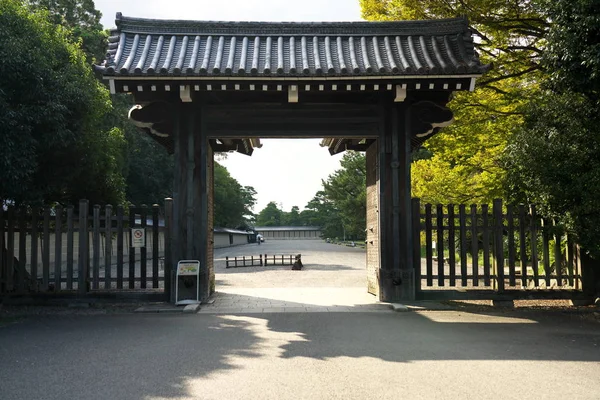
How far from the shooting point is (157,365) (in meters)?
4.91

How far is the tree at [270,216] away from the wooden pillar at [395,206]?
113386mm

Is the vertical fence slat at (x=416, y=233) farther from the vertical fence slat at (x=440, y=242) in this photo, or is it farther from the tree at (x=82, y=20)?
→ the tree at (x=82, y=20)

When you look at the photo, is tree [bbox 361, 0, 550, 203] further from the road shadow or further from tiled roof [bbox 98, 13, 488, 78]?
the road shadow

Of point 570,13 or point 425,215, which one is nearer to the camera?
point 570,13

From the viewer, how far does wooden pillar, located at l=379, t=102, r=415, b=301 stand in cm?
905

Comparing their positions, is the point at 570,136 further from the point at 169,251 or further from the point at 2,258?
the point at 2,258

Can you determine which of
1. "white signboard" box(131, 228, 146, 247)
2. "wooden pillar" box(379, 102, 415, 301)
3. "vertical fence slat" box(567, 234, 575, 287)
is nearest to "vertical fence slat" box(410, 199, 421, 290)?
"wooden pillar" box(379, 102, 415, 301)

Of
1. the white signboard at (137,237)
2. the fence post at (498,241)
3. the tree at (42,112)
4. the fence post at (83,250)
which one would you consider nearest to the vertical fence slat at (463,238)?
the fence post at (498,241)

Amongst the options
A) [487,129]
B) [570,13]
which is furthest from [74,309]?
[487,129]

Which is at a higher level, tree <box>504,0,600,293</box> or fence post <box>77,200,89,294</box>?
tree <box>504,0,600,293</box>

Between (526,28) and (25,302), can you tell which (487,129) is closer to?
(526,28)

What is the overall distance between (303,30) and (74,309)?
22.9ft

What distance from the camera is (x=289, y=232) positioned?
112 m

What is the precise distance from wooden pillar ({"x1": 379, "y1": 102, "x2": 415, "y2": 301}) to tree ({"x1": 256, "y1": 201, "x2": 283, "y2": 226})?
372 feet
